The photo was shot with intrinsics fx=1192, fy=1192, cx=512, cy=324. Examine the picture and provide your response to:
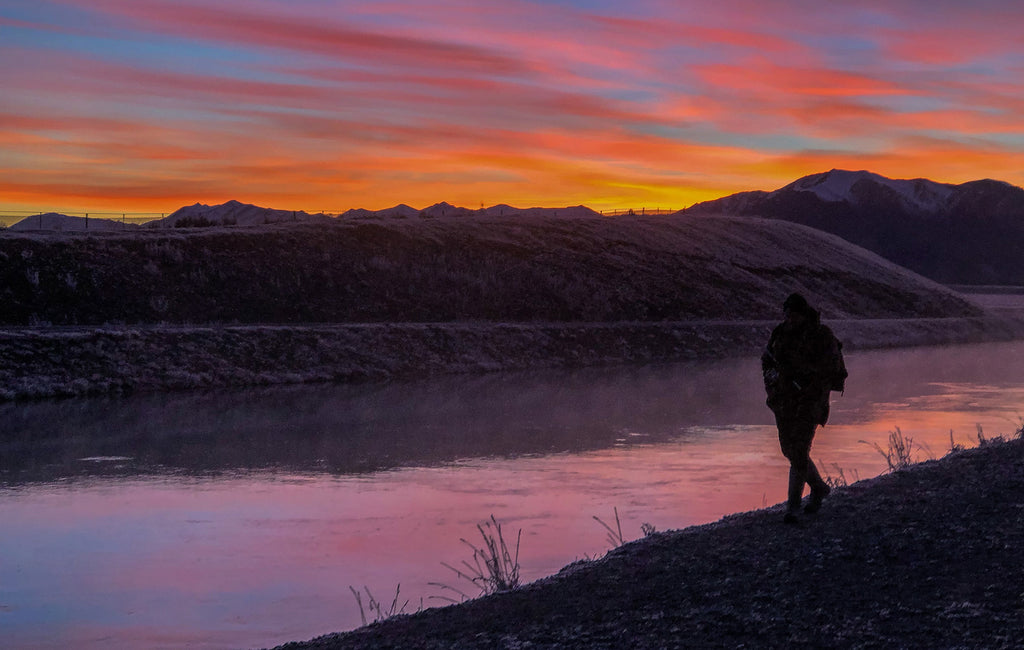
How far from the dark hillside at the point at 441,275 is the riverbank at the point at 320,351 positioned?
6597 millimetres

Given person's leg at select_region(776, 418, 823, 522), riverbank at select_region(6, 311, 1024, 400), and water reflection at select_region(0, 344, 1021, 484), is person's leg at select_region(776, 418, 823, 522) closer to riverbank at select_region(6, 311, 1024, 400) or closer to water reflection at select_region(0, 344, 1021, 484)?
water reflection at select_region(0, 344, 1021, 484)

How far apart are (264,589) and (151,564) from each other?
1704mm

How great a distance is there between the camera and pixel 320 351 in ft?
132

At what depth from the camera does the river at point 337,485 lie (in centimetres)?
1045

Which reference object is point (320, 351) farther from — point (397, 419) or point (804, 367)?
point (804, 367)

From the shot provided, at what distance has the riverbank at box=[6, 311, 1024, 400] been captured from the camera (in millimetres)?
33312

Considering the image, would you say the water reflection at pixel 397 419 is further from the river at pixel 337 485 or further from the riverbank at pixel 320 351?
the riverbank at pixel 320 351

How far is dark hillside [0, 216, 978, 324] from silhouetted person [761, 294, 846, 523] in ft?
120

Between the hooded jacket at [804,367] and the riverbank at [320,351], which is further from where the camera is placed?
the riverbank at [320,351]

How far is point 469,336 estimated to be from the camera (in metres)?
45.7

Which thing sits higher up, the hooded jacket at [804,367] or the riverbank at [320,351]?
the hooded jacket at [804,367]

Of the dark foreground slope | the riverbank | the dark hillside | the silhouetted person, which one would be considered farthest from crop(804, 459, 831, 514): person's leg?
the dark hillside

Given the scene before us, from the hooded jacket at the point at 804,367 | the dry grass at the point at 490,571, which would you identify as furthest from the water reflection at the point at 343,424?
the hooded jacket at the point at 804,367

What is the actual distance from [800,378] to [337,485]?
7881 millimetres
